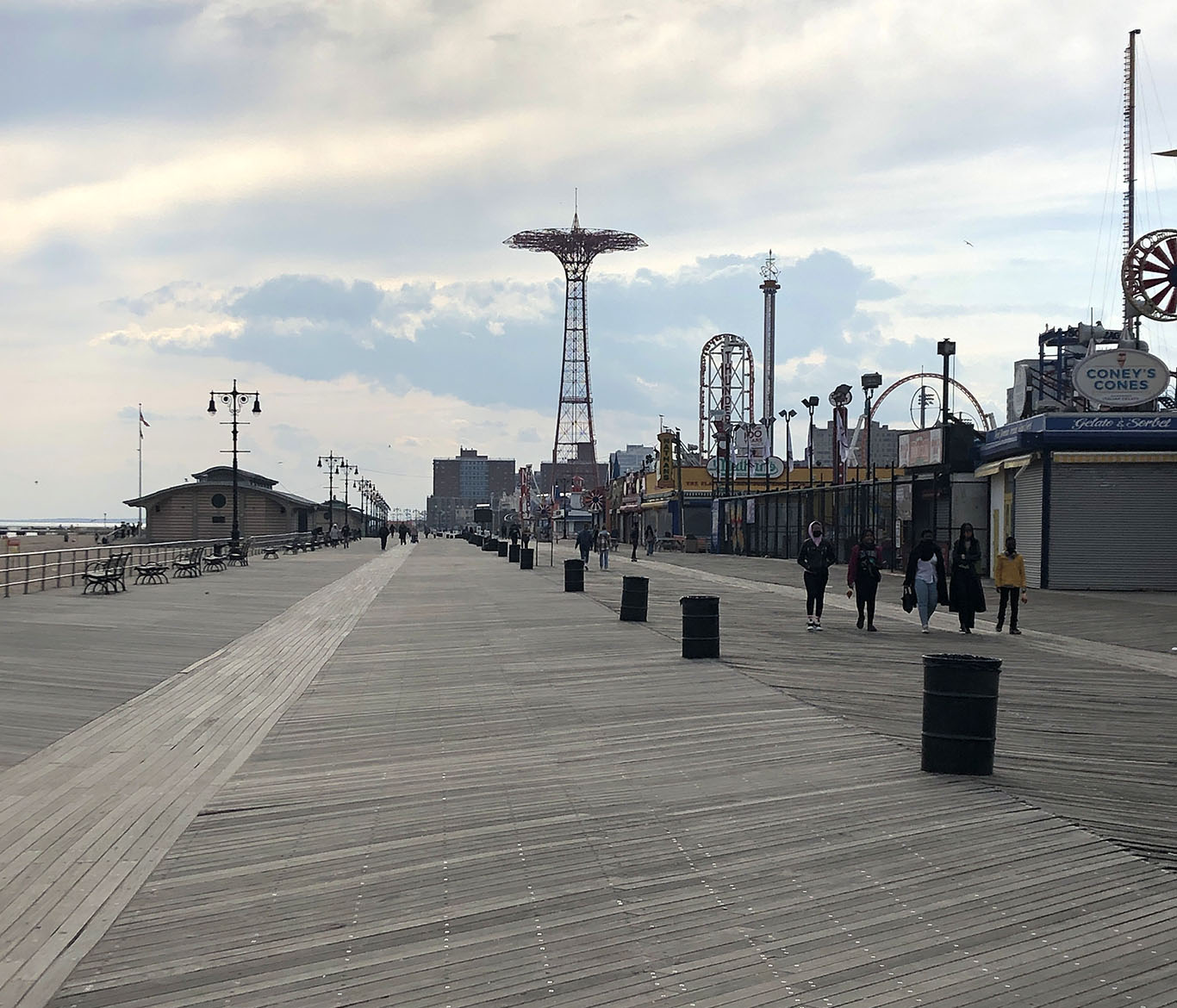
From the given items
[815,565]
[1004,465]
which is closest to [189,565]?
[815,565]

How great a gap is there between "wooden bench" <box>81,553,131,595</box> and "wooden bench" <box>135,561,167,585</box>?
214 centimetres

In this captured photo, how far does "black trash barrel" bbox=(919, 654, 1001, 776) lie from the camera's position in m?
8.03

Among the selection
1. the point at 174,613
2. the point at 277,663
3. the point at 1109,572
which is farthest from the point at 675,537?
the point at 277,663

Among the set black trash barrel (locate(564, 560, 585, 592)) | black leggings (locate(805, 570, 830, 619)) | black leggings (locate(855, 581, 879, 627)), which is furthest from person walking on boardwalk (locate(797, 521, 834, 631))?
black trash barrel (locate(564, 560, 585, 592))

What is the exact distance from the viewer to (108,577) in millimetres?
27344

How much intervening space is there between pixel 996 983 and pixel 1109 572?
28758 mm

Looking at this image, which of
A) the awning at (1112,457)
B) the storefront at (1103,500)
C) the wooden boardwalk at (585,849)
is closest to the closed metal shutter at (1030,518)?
the storefront at (1103,500)

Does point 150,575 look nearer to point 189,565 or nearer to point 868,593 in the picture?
point 189,565

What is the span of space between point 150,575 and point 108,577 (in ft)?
17.0

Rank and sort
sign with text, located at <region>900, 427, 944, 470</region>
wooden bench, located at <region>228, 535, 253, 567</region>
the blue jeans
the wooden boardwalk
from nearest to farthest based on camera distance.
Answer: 1. the wooden boardwalk
2. the blue jeans
3. sign with text, located at <region>900, 427, 944, 470</region>
4. wooden bench, located at <region>228, 535, 253, 567</region>

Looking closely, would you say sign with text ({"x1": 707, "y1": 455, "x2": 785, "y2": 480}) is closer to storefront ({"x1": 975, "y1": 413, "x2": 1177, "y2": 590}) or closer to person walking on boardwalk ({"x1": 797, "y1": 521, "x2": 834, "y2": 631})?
storefront ({"x1": 975, "y1": 413, "x2": 1177, "y2": 590})

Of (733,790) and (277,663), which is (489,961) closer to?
(733,790)

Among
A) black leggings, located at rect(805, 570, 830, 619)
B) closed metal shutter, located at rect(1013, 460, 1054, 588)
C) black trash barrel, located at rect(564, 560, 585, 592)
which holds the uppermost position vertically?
closed metal shutter, located at rect(1013, 460, 1054, 588)

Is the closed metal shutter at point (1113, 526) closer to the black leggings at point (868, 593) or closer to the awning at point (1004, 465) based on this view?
the awning at point (1004, 465)
